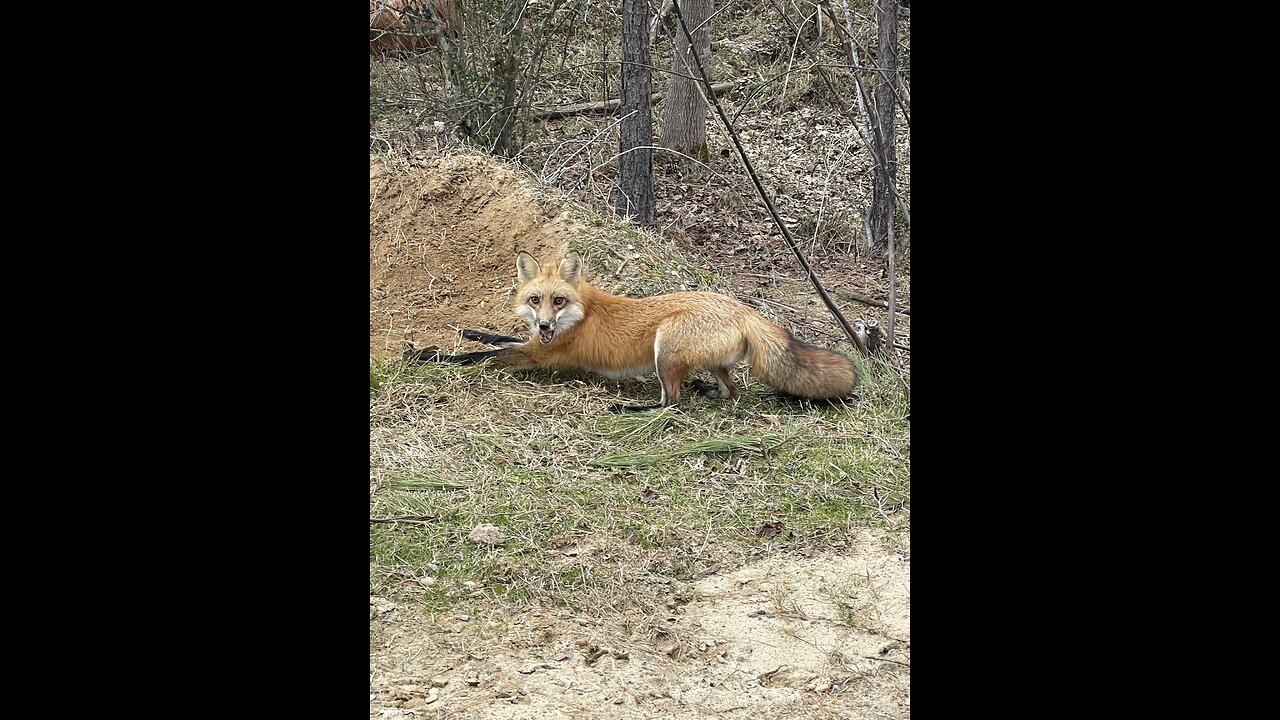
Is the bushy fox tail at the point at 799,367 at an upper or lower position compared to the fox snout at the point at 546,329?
lower

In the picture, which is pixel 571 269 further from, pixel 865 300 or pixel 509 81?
pixel 509 81

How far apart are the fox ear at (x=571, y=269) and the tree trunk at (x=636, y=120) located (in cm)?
176

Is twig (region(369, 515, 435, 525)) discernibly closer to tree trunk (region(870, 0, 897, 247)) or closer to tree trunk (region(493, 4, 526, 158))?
tree trunk (region(870, 0, 897, 247))

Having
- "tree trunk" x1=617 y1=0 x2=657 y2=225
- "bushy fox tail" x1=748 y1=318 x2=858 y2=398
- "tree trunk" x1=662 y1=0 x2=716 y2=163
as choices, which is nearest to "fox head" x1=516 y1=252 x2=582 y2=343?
"bushy fox tail" x1=748 y1=318 x2=858 y2=398

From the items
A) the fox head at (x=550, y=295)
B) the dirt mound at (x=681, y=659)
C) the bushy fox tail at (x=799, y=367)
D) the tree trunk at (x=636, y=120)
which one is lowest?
the dirt mound at (x=681, y=659)

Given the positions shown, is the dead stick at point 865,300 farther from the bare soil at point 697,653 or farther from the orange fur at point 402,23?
the bare soil at point 697,653

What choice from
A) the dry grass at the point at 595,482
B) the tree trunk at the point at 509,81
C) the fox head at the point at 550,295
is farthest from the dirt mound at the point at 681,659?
the tree trunk at the point at 509,81

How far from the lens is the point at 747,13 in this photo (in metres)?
15.3

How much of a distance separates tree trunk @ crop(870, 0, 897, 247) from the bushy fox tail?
44.4 inches

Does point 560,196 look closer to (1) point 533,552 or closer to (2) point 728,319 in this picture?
(2) point 728,319

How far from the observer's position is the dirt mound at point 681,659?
10.6 feet

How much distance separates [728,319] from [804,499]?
61.7 inches
